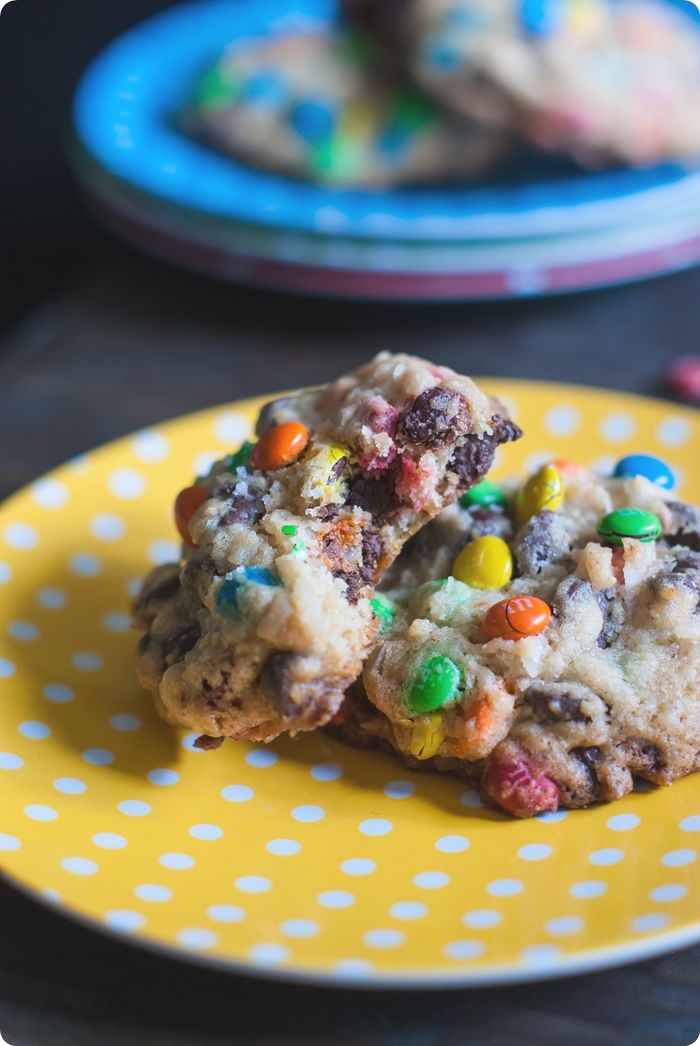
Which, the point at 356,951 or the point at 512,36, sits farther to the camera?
the point at 512,36

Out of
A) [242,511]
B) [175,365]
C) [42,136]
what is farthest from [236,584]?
[42,136]

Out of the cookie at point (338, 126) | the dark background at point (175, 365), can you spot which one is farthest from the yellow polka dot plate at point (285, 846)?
the cookie at point (338, 126)

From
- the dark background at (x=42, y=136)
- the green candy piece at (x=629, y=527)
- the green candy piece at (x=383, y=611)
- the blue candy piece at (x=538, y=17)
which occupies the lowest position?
the dark background at (x=42, y=136)

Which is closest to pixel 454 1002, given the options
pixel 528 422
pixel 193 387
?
pixel 528 422

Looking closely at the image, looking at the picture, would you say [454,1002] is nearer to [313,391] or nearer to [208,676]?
[208,676]

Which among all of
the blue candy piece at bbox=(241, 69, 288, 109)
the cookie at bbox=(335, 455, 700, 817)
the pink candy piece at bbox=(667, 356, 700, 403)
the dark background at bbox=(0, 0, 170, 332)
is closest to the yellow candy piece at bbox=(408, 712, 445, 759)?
the cookie at bbox=(335, 455, 700, 817)

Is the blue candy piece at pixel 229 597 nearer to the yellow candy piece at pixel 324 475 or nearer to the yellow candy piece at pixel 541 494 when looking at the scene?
the yellow candy piece at pixel 324 475
